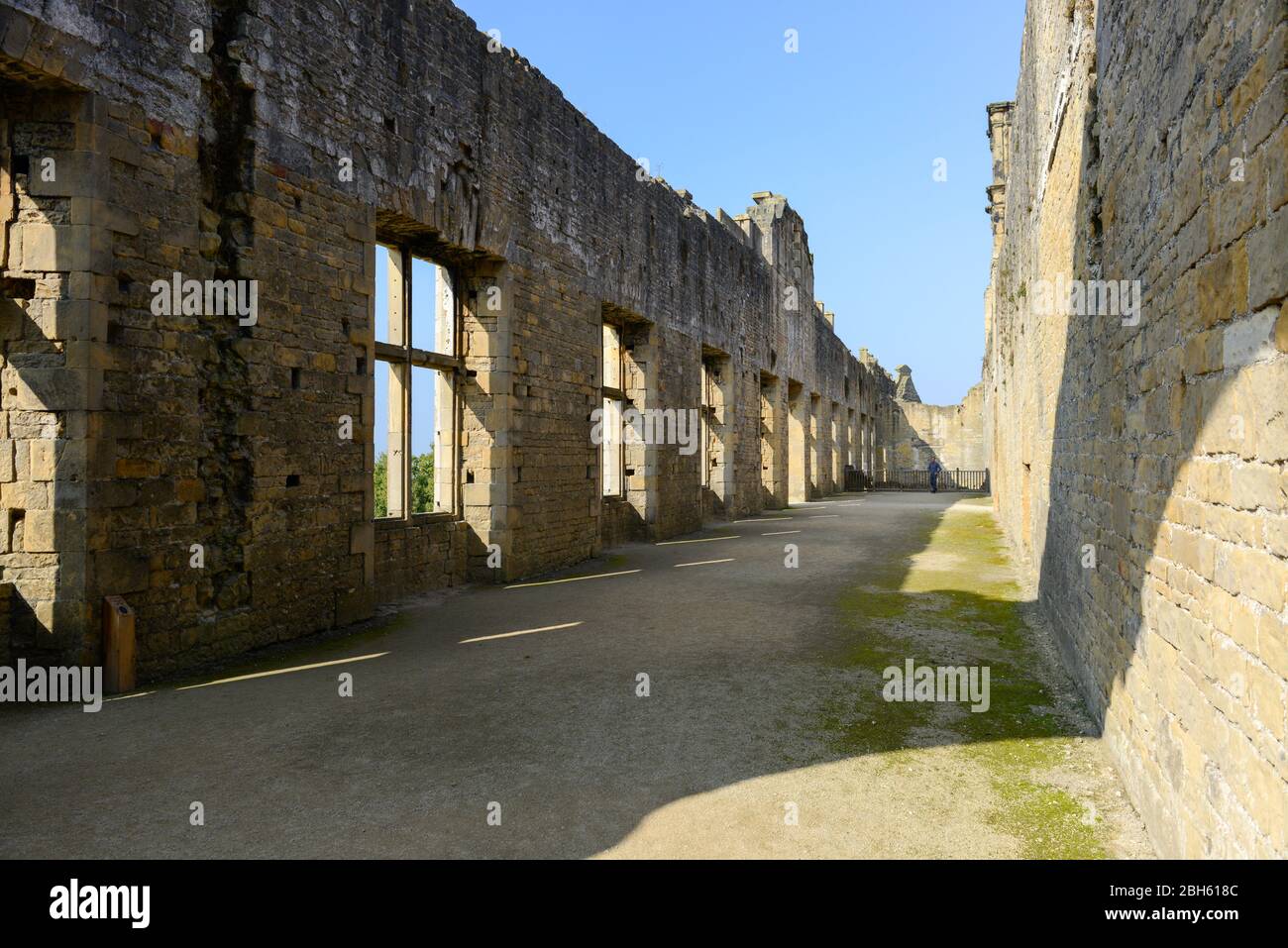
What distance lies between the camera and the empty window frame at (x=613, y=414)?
1456 cm

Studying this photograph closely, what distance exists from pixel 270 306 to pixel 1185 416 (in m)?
6.55

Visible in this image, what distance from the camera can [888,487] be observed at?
37438 millimetres

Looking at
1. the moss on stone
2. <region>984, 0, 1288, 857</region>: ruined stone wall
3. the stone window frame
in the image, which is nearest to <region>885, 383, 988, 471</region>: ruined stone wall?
the stone window frame

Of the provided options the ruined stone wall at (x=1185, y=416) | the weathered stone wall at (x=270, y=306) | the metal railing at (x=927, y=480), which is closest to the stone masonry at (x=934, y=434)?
the metal railing at (x=927, y=480)

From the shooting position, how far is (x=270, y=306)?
265 inches

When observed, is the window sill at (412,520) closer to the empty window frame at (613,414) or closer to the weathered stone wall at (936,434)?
the empty window frame at (613,414)

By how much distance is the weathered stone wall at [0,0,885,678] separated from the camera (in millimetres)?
5195

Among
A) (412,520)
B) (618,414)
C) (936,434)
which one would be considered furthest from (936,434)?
(412,520)

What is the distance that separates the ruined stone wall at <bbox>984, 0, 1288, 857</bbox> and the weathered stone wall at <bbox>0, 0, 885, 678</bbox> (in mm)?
6143

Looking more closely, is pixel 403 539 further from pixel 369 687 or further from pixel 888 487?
pixel 888 487

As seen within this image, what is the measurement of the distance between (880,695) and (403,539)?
5.64 metres

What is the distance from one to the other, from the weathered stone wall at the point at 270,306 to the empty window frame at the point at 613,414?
6.11ft

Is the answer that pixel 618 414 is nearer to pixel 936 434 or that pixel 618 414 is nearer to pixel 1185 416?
pixel 1185 416
